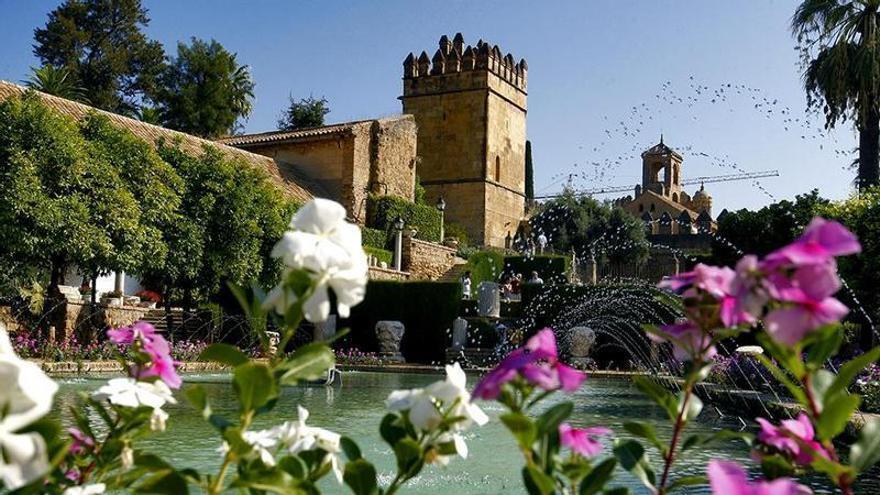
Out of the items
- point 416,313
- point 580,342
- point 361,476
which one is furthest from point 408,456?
point 416,313

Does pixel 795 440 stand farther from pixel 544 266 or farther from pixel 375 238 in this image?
pixel 544 266

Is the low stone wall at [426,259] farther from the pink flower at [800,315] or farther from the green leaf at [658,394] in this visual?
the pink flower at [800,315]

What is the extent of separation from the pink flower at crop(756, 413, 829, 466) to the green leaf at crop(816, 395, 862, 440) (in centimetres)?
12

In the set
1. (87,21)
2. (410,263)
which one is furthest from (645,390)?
(87,21)

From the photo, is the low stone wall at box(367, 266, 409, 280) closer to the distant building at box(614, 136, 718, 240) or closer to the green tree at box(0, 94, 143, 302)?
the green tree at box(0, 94, 143, 302)

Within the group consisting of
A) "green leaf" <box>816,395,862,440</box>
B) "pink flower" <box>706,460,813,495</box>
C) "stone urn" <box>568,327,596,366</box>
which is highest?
"green leaf" <box>816,395,862,440</box>

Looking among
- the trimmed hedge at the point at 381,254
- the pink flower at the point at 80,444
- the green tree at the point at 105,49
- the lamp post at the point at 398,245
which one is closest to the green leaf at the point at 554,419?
the pink flower at the point at 80,444

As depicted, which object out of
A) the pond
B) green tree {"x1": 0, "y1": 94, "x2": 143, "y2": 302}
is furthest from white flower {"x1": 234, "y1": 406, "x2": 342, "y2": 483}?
green tree {"x1": 0, "y1": 94, "x2": 143, "y2": 302}

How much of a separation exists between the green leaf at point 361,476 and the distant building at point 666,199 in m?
65.9

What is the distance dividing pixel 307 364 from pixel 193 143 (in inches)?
1032

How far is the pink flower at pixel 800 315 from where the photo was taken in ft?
3.32

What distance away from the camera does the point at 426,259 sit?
3186 centimetres

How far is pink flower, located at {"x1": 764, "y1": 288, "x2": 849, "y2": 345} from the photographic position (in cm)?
101

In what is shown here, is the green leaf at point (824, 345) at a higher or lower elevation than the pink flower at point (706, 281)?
lower
